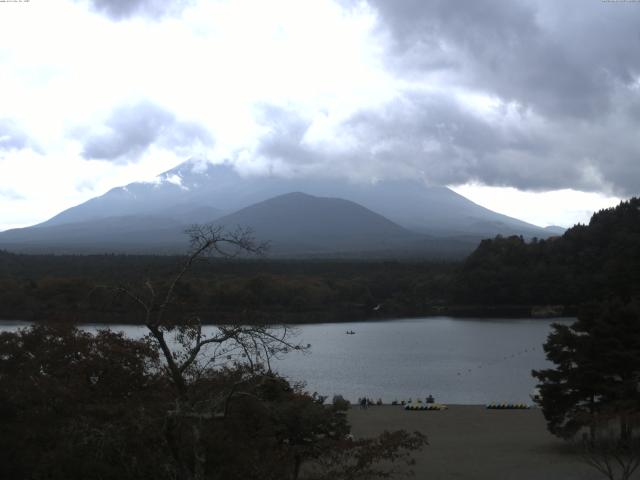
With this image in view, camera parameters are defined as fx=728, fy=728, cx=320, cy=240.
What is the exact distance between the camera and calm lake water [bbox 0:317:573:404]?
22453 mm

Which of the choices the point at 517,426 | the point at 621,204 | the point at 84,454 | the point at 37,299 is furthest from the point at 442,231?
the point at 84,454

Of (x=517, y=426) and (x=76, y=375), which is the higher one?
(x=76, y=375)

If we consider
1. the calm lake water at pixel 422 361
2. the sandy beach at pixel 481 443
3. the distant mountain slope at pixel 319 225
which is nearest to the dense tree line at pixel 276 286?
the calm lake water at pixel 422 361

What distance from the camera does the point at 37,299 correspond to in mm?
40219

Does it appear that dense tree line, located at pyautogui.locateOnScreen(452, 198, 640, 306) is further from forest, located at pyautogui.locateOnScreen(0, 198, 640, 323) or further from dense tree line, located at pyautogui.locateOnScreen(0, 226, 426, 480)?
dense tree line, located at pyautogui.locateOnScreen(0, 226, 426, 480)

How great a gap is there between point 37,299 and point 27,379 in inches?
1371

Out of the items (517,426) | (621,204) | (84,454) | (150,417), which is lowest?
(517,426)

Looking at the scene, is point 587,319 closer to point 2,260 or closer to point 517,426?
point 517,426

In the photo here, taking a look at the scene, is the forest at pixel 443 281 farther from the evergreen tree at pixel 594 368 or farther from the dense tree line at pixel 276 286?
the evergreen tree at pixel 594 368

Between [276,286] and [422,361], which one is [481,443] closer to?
[422,361]

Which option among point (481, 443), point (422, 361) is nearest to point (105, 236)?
point (422, 361)

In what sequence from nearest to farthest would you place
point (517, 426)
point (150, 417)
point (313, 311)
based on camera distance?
point (150, 417)
point (517, 426)
point (313, 311)

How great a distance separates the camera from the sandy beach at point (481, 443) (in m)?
11.6

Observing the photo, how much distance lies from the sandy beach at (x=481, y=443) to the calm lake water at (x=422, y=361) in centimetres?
335
